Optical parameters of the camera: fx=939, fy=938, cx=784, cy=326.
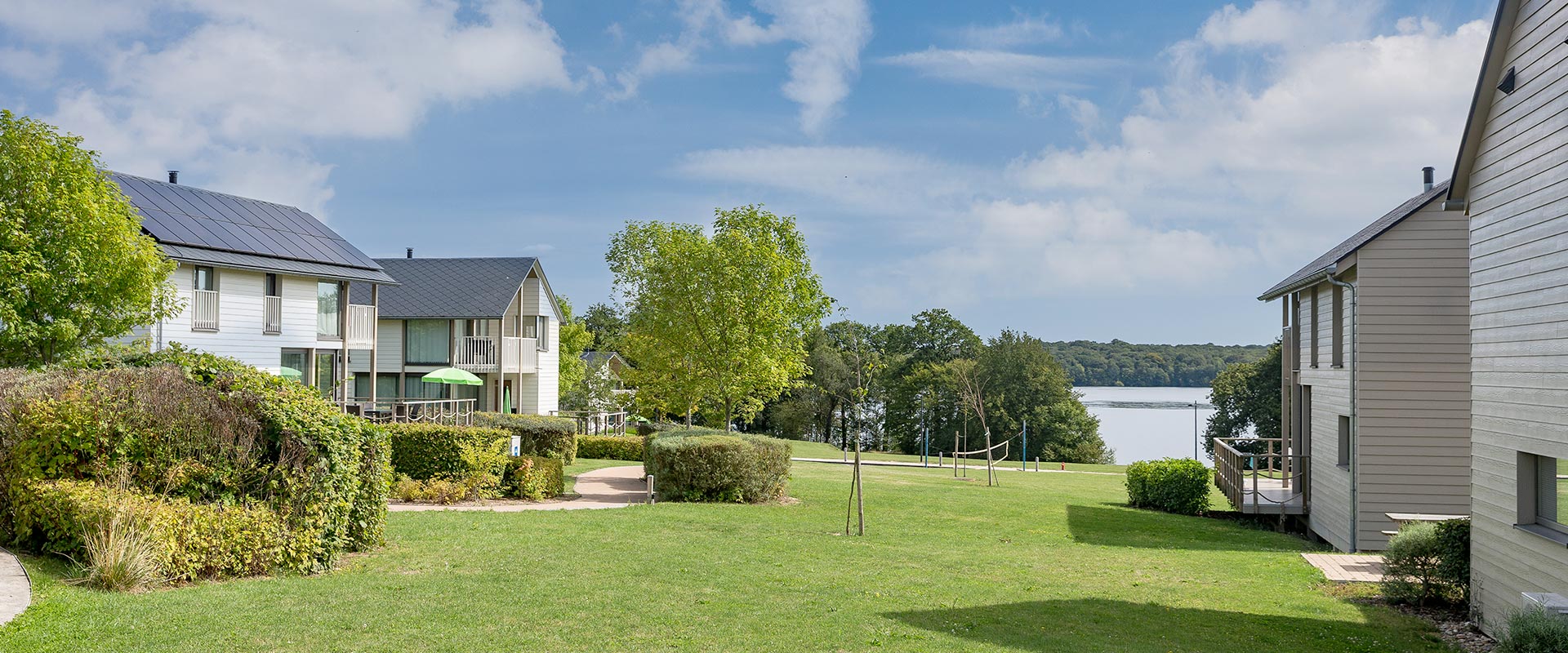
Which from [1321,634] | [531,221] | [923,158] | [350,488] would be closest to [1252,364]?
[923,158]

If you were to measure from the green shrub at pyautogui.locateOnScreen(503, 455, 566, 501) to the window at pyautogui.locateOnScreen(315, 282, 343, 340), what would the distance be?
13590 millimetres

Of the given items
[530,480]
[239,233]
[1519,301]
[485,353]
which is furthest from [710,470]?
[485,353]

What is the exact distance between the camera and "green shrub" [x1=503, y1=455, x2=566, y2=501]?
18281 mm

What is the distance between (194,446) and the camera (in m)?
9.97

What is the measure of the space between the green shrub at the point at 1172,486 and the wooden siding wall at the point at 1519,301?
38.8ft

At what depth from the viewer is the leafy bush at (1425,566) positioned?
35.4 feet

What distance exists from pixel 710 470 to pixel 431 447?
18.7ft

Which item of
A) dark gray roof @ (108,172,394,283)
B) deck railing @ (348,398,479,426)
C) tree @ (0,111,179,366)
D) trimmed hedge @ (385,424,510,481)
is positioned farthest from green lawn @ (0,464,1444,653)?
dark gray roof @ (108,172,394,283)

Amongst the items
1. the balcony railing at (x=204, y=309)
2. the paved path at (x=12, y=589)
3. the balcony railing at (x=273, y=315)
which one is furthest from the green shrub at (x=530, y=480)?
the balcony railing at (x=273, y=315)

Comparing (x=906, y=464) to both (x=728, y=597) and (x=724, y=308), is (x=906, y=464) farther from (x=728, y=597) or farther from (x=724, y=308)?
(x=728, y=597)

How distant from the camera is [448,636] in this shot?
7406mm

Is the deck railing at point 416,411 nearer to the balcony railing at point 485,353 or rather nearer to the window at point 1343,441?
the balcony railing at point 485,353

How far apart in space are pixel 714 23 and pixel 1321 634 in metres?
16.7

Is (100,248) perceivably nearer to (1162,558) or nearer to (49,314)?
(49,314)
